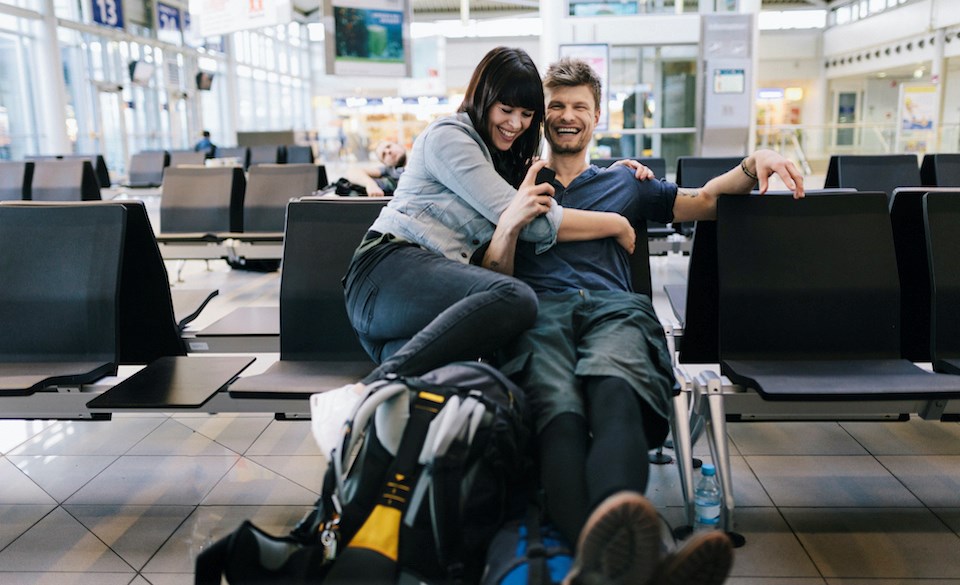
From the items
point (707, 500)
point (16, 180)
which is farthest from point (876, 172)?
point (16, 180)

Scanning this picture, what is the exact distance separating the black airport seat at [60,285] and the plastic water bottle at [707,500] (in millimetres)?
1820

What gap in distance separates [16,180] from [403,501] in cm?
609

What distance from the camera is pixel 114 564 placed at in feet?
6.65

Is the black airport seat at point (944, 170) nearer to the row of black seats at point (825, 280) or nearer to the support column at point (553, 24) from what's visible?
the row of black seats at point (825, 280)

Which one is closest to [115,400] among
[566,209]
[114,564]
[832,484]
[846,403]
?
[114,564]

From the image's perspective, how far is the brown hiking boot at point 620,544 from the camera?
1.16 meters

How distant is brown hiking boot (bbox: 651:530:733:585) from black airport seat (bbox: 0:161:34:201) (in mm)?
6412

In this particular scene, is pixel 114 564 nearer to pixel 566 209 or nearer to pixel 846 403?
pixel 566 209

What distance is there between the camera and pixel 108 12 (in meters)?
14.7

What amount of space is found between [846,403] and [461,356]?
1.05 metres

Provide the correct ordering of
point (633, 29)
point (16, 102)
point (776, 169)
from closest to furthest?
point (776, 169)
point (633, 29)
point (16, 102)

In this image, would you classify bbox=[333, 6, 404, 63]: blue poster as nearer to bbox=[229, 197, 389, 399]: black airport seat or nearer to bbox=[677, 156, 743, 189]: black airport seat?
bbox=[677, 156, 743, 189]: black airport seat

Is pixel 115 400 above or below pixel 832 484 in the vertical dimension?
above

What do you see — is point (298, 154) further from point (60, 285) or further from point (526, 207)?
point (526, 207)
